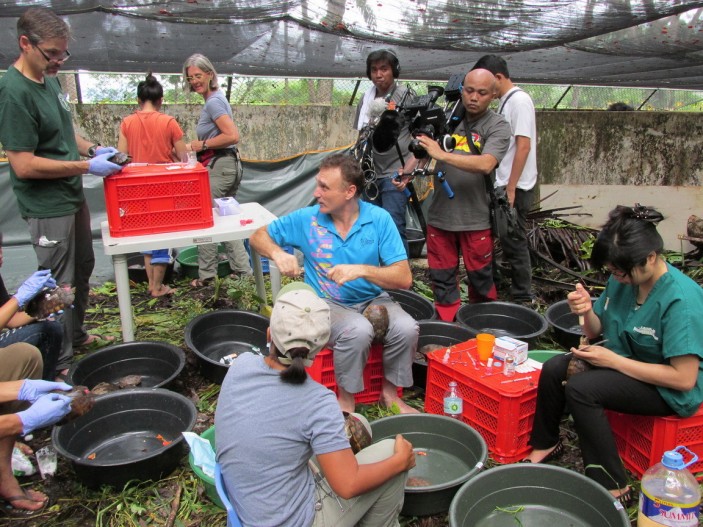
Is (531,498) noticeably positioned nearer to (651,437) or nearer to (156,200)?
(651,437)

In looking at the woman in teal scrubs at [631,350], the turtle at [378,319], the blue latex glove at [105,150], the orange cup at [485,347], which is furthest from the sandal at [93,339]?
the woman in teal scrubs at [631,350]

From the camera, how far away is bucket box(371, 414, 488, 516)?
2.63 meters

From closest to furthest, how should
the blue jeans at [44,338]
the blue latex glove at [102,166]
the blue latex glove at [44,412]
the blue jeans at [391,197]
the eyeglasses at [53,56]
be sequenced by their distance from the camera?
the blue latex glove at [44,412] < the blue jeans at [44,338] < the eyeglasses at [53,56] < the blue latex glove at [102,166] < the blue jeans at [391,197]

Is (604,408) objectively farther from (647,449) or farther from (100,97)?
(100,97)

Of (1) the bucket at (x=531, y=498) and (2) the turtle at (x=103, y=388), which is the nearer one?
(1) the bucket at (x=531, y=498)

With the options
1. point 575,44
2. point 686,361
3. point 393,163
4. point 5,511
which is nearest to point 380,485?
point 686,361

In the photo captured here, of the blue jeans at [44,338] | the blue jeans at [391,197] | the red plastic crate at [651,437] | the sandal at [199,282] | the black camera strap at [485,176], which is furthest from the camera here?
the sandal at [199,282]

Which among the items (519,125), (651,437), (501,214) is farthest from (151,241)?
(651,437)

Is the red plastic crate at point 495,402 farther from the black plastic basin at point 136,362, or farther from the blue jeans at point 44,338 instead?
the blue jeans at point 44,338

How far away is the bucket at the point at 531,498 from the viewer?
7.39 feet

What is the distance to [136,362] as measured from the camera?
3500 millimetres

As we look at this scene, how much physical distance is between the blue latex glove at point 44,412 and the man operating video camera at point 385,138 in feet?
8.54

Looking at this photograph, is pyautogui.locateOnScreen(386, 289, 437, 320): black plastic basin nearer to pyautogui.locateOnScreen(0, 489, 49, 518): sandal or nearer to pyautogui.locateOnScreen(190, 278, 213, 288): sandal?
pyautogui.locateOnScreen(190, 278, 213, 288): sandal

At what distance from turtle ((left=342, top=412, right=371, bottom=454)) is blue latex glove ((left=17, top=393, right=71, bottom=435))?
3.56 ft
